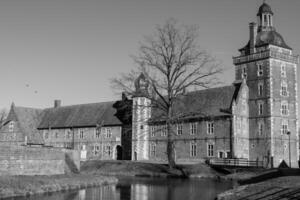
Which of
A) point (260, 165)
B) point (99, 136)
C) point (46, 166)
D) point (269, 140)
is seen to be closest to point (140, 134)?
point (99, 136)

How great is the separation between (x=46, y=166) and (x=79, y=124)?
3657 centimetres

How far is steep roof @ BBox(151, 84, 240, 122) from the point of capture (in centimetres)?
5412

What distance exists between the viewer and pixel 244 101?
5512 cm

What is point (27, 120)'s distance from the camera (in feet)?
237

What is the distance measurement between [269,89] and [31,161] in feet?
108

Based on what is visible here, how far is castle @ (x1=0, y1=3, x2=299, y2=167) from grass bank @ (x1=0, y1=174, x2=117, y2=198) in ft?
58.2

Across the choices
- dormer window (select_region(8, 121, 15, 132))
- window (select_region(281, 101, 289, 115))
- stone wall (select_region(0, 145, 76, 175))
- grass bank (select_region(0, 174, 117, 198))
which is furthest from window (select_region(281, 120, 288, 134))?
dormer window (select_region(8, 121, 15, 132))

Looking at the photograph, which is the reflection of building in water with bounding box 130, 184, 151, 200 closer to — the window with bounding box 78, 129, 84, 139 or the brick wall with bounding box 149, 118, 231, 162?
the brick wall with bounding box 149, 118, 231, 162

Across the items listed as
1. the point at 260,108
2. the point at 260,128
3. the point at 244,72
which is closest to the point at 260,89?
the point at 260,108

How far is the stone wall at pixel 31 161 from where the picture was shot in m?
28.5

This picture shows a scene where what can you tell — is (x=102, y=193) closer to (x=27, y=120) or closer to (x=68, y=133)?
(x=68, y=133)

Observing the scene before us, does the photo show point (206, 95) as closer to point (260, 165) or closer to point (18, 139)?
point (260, 165)

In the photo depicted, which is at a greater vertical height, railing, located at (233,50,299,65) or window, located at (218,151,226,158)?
railing, located at (233,50,299,65)

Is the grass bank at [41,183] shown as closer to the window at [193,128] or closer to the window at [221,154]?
the window at [221,154]
